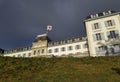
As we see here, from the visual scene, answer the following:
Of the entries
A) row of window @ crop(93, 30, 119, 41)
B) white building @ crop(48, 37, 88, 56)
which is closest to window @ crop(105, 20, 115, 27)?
row of window @ crop(93, 30, 119, 41)

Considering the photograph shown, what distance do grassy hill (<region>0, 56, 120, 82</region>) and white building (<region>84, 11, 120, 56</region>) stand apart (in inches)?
818

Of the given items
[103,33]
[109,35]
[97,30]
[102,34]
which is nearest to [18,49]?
[97,30]

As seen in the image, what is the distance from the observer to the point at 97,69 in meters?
18.9

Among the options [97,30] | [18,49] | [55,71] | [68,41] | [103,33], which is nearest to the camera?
[55,71]

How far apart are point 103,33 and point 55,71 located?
97.9 feet

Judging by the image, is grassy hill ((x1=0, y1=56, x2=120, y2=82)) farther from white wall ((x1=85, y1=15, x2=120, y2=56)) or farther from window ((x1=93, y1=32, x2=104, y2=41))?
window ((x1=93, y1=32, x2=104, y2=41))

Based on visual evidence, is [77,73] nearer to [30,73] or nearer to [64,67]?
[64,67]

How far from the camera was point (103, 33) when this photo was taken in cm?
4450

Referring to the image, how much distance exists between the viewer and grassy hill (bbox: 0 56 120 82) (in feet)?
52.0

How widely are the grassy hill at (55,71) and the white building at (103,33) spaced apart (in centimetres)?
2077

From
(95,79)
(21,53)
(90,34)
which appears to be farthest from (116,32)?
(21,53)

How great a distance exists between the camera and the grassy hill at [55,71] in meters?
15.9

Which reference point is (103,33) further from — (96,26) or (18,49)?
(18,49)

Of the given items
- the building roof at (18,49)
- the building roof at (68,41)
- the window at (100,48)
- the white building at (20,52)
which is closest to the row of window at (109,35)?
the window at (100,48)
